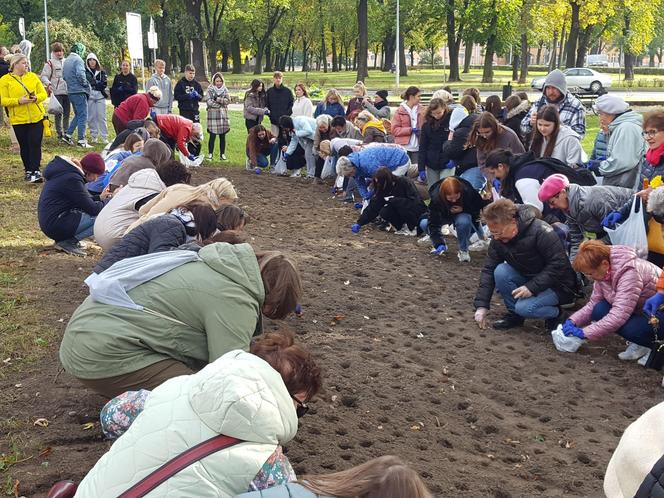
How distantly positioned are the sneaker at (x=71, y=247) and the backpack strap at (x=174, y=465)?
6.26 metres

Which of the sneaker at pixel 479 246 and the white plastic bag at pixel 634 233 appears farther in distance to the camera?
the sneaker at pixel 479 246

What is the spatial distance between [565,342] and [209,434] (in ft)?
14.5

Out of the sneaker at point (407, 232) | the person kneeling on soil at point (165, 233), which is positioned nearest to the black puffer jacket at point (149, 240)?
the person kneeling on soil at point (165, 233)

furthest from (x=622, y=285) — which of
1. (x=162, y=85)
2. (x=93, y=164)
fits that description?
(x=162, y=85)

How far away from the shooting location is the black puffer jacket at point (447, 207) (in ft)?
28.1

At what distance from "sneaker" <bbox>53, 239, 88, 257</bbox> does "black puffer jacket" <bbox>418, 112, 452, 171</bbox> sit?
4.90 meters

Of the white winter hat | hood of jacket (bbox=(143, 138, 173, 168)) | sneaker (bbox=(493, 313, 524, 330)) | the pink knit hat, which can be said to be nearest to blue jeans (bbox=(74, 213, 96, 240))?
hood of jacket (bbox=(143, 138, 173, 168))

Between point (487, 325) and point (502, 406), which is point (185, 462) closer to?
point (502, 406)

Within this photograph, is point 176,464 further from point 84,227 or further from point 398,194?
point 398,194

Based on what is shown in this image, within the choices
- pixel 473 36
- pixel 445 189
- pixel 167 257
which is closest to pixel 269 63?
pixel 473 36

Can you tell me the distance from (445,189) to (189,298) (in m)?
5.03

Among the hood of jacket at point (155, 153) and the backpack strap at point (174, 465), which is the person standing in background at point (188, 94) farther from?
the backpack strap at point (174, 465)

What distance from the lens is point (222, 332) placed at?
381cm

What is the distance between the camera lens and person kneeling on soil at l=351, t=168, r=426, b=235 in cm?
973
